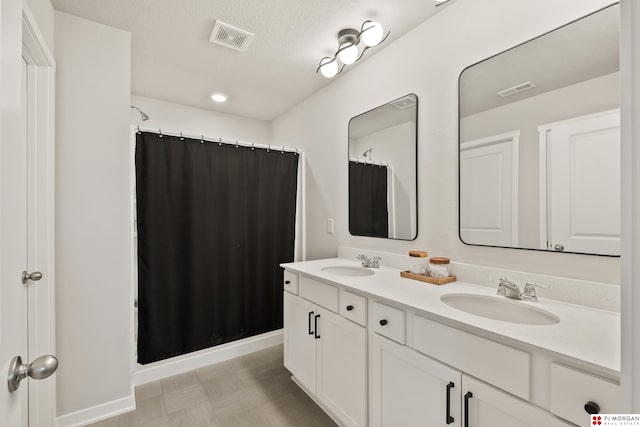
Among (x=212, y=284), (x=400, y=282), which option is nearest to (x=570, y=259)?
(x=400, y=282)

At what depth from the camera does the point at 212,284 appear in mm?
2289

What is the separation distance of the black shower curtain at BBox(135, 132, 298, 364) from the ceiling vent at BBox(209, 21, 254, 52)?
0.73 m

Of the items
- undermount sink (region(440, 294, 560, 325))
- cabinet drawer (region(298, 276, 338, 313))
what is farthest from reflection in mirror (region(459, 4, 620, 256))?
cabinet drawer (region(298, 276, 338, 313))

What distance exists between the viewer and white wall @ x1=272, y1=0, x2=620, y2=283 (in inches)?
49.9

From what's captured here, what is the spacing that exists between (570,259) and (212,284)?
222cm

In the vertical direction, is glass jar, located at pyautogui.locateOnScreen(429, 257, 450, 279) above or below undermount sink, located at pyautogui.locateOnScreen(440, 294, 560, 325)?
above

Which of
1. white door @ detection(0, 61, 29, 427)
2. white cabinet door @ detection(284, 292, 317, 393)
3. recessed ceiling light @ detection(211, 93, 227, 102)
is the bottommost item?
white cabinet door @ detection(284, 292, 317, 393)

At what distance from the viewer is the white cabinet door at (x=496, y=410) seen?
32.5 inches

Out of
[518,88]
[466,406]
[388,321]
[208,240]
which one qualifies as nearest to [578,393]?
[466,406]

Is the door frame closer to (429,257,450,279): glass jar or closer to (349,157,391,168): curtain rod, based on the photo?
(349,157,391,168): curtain rod

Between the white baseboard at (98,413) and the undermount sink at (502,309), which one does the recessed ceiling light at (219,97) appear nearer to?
the white baseboard at (98,413)

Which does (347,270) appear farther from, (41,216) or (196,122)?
(196,122)

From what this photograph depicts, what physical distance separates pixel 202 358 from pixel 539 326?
7.37ft

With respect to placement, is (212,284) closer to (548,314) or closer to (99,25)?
(99,25)
